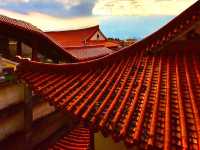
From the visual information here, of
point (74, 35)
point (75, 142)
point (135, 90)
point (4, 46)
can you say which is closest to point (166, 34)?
point (135, 90)

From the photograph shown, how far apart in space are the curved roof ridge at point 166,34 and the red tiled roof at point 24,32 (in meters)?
5.54

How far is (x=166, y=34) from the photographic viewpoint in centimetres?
562

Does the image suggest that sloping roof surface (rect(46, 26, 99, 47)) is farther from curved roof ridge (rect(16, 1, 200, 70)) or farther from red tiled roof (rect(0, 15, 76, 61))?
curved roof ridge (rect(16, 1, 200, 70))

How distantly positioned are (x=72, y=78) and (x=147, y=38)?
73.3 inches

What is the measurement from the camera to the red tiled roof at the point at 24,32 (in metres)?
10.7

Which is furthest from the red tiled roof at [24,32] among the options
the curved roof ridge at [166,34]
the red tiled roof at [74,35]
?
the red tiled roof at [74,35]

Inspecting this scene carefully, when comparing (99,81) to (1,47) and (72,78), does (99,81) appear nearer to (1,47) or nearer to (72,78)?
(72,78)

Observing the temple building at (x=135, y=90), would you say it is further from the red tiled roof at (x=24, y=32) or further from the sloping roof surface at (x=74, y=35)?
the sloping roof surface at (x=74, y=35)

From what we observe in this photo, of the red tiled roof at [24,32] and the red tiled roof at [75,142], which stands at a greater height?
the red tiled roof at [24,32]

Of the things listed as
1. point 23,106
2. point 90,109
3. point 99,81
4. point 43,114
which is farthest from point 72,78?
point 43,114

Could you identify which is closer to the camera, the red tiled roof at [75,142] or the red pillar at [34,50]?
the red tiled roof at [75,142]

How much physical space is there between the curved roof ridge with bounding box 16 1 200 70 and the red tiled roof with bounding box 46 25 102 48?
22.0m

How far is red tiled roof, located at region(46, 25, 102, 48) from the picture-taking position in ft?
92.1

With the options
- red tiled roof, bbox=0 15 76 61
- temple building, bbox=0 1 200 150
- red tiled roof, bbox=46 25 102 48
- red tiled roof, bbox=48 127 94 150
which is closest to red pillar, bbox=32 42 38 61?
red tiled roof, bbox=0 15 76 61
